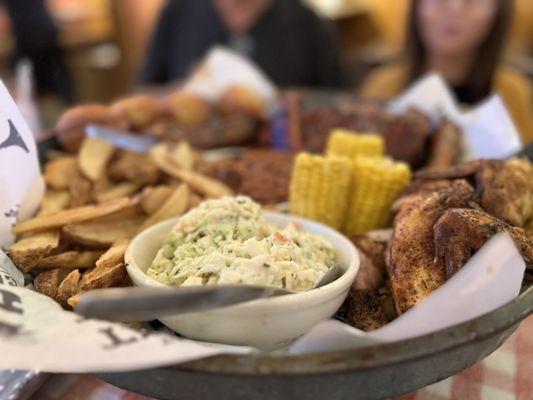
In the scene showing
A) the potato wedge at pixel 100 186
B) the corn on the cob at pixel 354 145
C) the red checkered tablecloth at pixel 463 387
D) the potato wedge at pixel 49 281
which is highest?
the potato wedge at pixel 49 281

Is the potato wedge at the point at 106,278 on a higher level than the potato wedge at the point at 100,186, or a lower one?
higher

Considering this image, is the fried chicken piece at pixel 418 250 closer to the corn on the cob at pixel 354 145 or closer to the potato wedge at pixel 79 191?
the corn on the cob at pixel 354 145

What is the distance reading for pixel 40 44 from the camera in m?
5.68

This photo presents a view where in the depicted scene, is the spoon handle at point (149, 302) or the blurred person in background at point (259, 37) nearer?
the spoon handle at point (149, 302)

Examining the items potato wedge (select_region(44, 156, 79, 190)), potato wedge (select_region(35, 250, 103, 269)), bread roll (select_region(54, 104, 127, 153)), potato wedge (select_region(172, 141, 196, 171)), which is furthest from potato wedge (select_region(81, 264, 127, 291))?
bread roll (select_region(54, 104, 127, 153))

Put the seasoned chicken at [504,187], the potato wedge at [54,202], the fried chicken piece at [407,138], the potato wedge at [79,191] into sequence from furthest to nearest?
the fried chicken piece at [407,138] → the potato wedge at [79,191] → the potato wedge at [54,202] → the seasoned chicken at [504,187]

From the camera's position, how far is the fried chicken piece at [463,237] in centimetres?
117

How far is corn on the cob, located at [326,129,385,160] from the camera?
6.65 ft

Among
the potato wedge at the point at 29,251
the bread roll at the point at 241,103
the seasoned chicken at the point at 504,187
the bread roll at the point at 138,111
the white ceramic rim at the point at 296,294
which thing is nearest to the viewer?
the white ceramic rim at the point at 296,294

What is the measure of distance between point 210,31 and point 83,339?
3505 millimetres

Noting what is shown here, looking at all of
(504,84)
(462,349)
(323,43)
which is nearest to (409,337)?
(462,349)

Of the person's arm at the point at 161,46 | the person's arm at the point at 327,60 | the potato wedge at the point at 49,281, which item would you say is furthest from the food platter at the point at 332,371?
the person's arm at the point at 161,46

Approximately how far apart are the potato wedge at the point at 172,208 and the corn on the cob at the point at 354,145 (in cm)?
62

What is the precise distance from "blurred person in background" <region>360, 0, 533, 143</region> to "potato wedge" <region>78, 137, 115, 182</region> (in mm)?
2022
